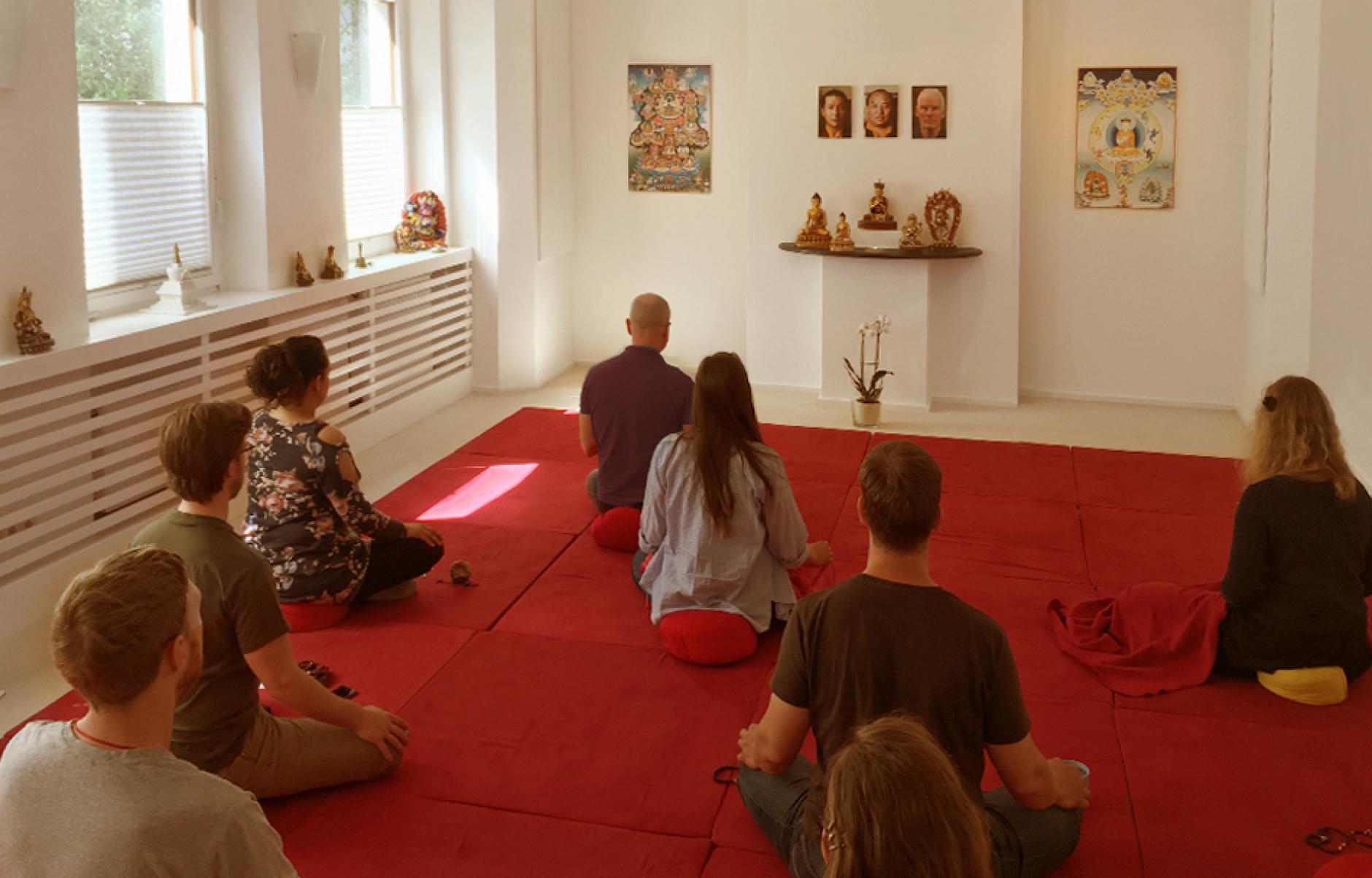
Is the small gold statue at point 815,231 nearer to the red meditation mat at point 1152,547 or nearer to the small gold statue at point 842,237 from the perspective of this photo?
the small gold statue at point 842,237

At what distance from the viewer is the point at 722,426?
4.40m

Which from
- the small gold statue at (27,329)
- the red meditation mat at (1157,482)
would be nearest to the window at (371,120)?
the small gold statue at (27,329)

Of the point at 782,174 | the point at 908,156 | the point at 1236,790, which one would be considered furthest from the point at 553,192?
the point at 1236,790

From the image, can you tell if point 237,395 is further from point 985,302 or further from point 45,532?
point 985,302

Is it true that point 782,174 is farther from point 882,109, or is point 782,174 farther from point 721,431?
point 721,431

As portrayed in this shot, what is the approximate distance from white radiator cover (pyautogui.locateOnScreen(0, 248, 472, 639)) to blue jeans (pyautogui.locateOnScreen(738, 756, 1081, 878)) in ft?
9.59

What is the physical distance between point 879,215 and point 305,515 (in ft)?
16.3

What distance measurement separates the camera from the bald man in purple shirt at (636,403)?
5582 mm

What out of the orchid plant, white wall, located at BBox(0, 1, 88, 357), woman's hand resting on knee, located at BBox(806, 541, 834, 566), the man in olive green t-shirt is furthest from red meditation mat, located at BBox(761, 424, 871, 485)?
the man in olive green t-shirt

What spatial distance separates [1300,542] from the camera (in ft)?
13.3

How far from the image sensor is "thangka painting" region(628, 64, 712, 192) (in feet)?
30.9

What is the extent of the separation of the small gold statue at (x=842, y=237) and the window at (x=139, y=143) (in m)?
3.80

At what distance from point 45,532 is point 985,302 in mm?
5753

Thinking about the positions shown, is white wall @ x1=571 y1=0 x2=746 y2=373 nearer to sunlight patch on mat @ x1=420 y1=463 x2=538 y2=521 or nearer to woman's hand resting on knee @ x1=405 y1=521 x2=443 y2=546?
sunlight patch on mat @ x1=420 y1=463 x2=538 y2=521
